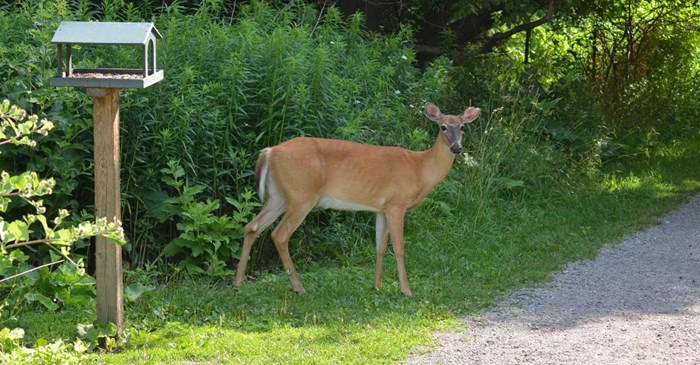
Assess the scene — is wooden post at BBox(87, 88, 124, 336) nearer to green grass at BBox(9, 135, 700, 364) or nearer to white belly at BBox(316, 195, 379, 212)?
green grass at BBox(9, 135, 700, 364)

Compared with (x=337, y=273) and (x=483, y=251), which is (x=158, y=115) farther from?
(x=483, y=251)

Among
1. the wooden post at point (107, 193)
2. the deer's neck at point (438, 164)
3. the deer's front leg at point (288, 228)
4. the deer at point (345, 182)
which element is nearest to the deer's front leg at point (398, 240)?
the deer at point (345, 182)

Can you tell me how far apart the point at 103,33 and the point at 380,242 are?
282cm

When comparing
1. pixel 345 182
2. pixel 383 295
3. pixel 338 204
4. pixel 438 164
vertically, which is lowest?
pixel 383 295

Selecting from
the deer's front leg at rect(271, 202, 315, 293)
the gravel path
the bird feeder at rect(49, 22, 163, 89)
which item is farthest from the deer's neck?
the bird feeder at rect(49, 22, 163, 89)

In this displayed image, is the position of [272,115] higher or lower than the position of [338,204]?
higher

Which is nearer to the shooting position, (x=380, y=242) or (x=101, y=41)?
(x=101, y=41)

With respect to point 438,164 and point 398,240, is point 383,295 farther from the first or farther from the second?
point 438,164

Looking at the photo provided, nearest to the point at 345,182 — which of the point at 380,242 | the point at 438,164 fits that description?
the point at 380,242

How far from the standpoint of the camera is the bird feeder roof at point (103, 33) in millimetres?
6016

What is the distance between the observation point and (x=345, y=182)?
798 cm

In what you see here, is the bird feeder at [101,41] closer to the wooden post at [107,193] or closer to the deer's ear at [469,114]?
the wooden post at [107,193]

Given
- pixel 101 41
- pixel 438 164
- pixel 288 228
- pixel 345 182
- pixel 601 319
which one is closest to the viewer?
pixel 101 41

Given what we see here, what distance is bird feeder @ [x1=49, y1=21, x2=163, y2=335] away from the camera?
236 inches
